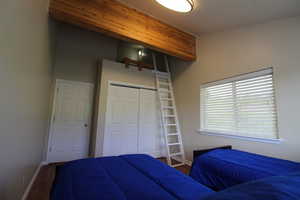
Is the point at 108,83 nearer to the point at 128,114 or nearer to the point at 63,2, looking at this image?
the point at 128,114

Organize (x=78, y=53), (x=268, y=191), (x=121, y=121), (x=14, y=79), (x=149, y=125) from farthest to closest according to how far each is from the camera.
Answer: (x=149, y=125) → (x=78, y=53) → (x=121, y=121) → (x=14, y=79) → (x=268, y=191)

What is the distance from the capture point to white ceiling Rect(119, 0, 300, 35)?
1970mm

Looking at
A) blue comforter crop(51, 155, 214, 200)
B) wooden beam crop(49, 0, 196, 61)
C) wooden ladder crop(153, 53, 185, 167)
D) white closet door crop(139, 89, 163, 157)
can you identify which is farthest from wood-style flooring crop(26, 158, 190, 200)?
wooden beam crop(49, 0, 196, 61)

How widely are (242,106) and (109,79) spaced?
266 centimetres

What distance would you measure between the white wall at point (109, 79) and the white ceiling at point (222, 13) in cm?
134

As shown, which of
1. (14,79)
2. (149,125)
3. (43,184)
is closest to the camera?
(14,79)

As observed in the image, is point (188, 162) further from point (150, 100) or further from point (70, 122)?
point (70, 122)

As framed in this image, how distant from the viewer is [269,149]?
84.7 inches

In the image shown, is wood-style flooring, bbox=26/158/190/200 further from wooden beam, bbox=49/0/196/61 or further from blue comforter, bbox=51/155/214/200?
wooden beam, bbox=49/0/196/61

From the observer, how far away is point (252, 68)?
2.41 m

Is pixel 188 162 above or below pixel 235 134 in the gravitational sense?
below

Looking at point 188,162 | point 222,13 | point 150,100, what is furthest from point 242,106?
point 150,100

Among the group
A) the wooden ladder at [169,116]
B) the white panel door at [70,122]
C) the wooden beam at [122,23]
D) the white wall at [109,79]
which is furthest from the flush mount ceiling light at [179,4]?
the white panel door at [70,122]

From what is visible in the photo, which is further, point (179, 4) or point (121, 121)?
point (121, 121)
